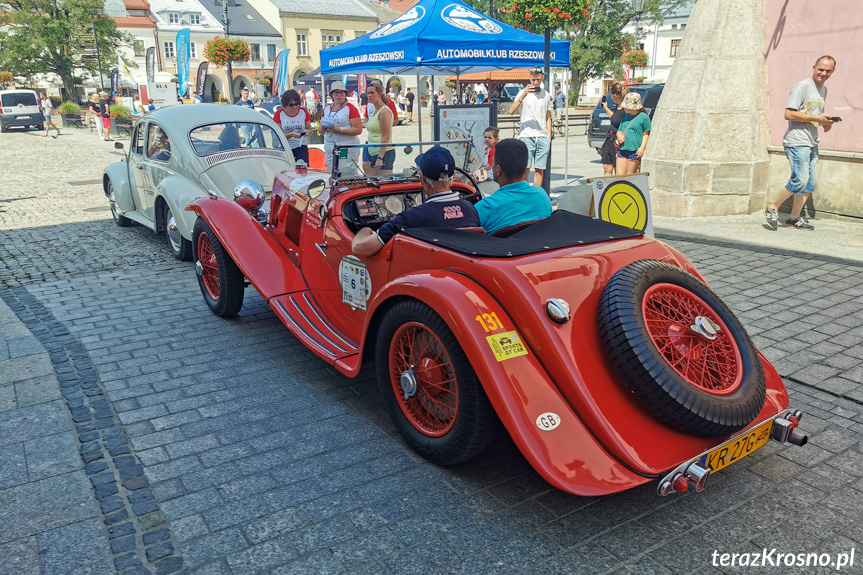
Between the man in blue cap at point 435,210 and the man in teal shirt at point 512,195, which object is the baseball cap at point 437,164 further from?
the man in teal shirt at point 512,195

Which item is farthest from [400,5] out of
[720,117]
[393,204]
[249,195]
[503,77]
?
[393,204]

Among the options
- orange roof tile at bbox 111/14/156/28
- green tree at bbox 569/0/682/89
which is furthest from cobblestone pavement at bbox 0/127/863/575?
orange roof tile at bbox 111/14/156/28

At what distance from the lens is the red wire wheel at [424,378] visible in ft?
9.82

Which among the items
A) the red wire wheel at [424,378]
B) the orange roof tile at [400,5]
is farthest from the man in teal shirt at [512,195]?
the orange roof tile at [400,5]

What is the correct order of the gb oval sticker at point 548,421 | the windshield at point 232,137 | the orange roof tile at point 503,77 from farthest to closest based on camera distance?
1. the orange roof tile at point 503,77
2. the windshield at point 232,137
3. the gb oval sticker at point 548,421

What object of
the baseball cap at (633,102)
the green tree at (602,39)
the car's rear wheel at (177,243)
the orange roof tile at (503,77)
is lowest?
the car's rear wheel at (177,243)

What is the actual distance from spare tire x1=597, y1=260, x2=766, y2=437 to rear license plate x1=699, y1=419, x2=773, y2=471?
0.07 m

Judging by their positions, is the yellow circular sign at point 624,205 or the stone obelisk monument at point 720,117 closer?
the yellow circular sign at point 624,205

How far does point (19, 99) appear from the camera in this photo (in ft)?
105

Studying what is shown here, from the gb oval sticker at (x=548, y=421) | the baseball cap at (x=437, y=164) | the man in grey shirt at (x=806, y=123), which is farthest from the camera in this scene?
the man in grey shirt at (x=806, y=123)

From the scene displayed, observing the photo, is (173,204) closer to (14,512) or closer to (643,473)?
(14,512)

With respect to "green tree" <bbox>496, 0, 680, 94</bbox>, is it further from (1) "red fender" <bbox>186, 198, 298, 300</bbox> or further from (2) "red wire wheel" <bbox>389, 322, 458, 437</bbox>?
(2) "red wire wheel" <bbox>389, 322, 458, 437</bbox>

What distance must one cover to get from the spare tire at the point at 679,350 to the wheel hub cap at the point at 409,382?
0.90 metres

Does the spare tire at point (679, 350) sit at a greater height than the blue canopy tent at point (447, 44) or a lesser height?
lesser
